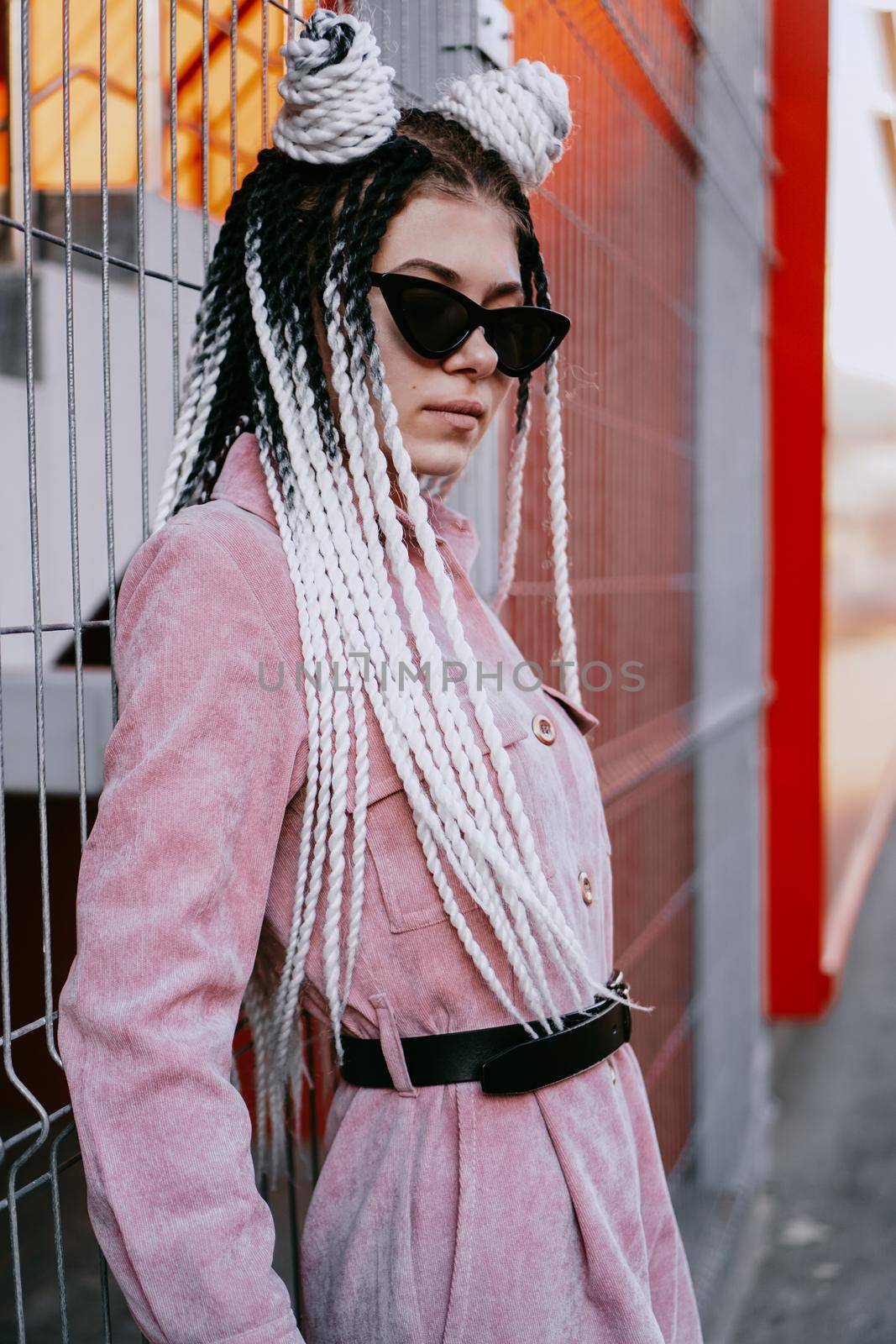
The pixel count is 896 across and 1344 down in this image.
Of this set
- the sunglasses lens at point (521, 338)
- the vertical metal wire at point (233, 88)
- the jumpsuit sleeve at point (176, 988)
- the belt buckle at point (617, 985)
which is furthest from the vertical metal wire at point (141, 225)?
the belt buckle at point (617, 985)

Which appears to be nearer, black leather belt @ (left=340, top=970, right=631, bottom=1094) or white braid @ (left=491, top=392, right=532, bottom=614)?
black leather belt @ (left=340, top=970, right=631, bottom=1094)

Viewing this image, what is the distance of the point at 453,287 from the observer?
1352mm

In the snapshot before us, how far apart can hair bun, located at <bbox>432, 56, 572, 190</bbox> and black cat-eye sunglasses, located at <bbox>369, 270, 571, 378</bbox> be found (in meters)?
0.21

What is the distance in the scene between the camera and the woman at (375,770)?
3.70 feet

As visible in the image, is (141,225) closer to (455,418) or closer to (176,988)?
(455,418)

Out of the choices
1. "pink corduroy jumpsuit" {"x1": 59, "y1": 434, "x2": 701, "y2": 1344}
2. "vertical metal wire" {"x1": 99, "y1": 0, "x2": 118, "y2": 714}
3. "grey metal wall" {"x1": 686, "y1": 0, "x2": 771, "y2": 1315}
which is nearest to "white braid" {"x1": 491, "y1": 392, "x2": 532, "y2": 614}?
"pink corduroy jumpsuit" {"x1": 59, "y1": 434, "x2": 701, "y2": 1344}

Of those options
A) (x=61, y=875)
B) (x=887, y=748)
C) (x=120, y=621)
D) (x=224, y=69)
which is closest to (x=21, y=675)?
(x=61, y=875)

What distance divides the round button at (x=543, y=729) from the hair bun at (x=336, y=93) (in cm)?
65

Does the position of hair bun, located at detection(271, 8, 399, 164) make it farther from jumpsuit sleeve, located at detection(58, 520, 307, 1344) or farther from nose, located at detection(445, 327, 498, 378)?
jumpsuit sleeve, located at detection(58, 520, 307, 1344)

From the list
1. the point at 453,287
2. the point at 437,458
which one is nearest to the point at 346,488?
the point at 437,458

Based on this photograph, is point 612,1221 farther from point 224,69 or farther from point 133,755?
point 224,69

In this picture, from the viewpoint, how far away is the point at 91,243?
11.0 feet

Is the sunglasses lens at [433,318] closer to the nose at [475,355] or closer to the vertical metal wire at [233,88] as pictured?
the nose at [475,355]

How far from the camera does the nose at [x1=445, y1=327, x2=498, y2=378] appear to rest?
4.44 ft
